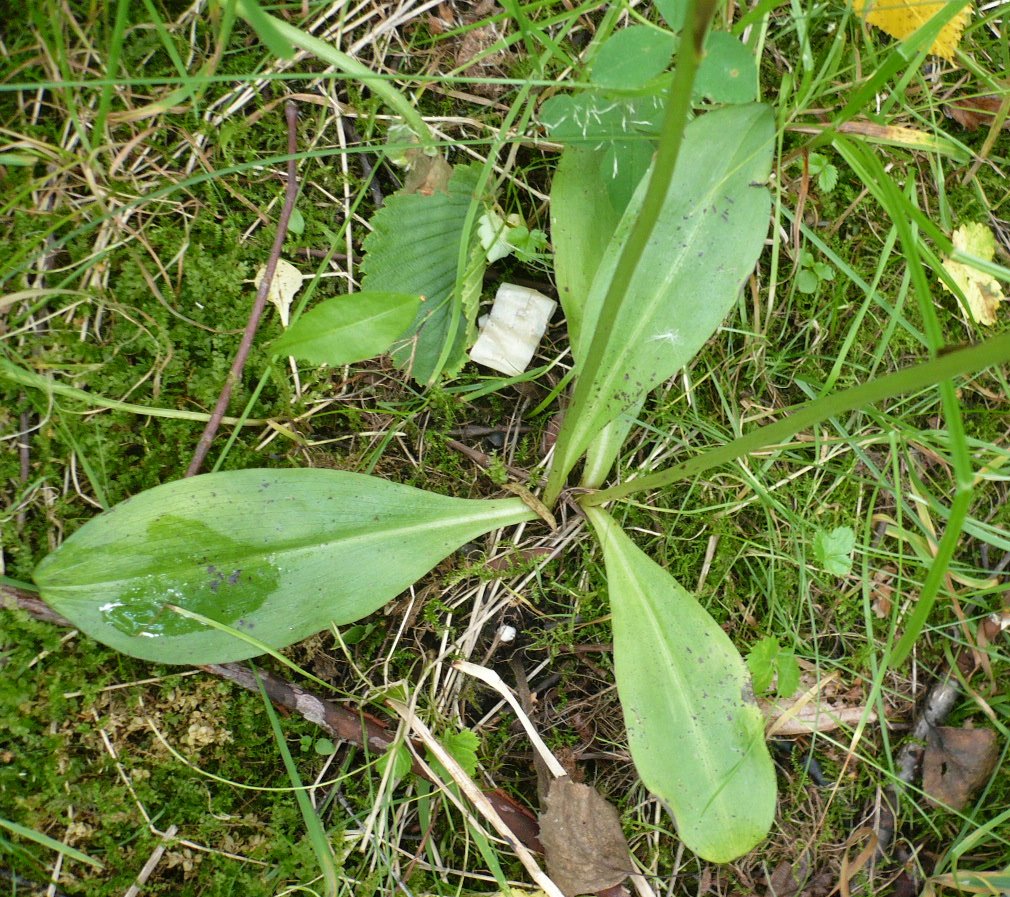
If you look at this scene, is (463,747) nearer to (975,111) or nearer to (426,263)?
(426,263)

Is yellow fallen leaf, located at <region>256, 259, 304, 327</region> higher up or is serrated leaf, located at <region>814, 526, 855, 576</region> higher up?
yellow fallen leaf, located at <region>256, 259, 304, 327</region>

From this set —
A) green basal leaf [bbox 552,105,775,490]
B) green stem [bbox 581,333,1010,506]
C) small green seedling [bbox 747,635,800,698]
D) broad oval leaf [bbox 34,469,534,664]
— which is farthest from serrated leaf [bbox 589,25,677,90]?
small green seedling [bbox 747,635,800,698]

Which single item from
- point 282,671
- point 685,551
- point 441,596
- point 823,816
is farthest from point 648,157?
point 823,816

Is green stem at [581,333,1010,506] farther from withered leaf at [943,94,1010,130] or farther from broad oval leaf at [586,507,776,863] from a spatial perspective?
withered leaf at [943,94,1010,130]

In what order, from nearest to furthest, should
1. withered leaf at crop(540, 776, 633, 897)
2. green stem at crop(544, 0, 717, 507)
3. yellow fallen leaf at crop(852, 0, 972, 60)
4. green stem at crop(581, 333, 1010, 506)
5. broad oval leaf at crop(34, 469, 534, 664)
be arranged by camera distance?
green stem at crop(544, 0, 717, 507) < green stem at crop(581, 333, 1010, 506) < broad oval leaf at crop(34, 469, 534, 664) < withered leaf at crop(540, 776, 633, 897) < yellow fallen leaf at crop(852, 0, 972, 60)

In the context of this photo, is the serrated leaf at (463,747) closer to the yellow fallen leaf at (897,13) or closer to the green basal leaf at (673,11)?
the green basal leaf at (673,11)

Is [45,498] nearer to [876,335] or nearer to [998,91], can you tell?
[876,335]

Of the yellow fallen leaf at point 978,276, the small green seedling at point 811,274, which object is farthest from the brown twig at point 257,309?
the yellow fallen leaf at point 978,276
